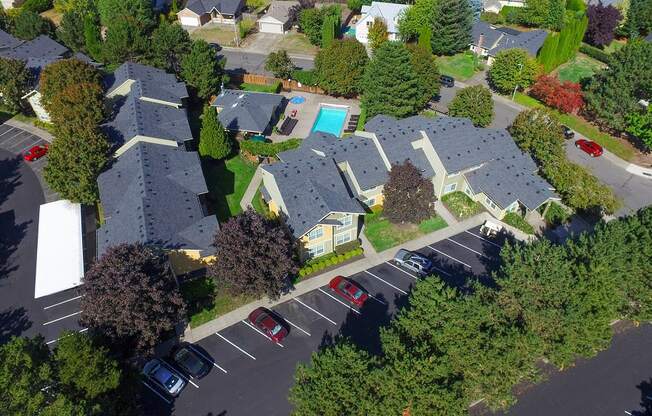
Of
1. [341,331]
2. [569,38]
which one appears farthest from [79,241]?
[569,38]

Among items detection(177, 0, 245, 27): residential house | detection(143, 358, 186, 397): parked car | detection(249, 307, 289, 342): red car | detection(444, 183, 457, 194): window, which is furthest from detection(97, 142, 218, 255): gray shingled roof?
detection(177, 0, 245, 27): residential house

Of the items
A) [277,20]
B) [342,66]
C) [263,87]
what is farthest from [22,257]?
[277,20]

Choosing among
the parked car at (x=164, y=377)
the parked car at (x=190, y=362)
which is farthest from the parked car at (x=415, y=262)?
the parked car at (x=164, y=377)

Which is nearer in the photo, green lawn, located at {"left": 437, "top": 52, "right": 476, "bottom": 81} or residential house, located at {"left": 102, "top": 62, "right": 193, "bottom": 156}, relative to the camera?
A: residential house, located at {"left": 102, "top": 62, "right": 193, "bottom": 156}

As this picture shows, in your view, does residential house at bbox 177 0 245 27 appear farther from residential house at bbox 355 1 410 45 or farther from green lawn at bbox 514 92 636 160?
green lawn at bbox 514 92 636 160

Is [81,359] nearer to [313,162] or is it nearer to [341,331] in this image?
[341,331]
